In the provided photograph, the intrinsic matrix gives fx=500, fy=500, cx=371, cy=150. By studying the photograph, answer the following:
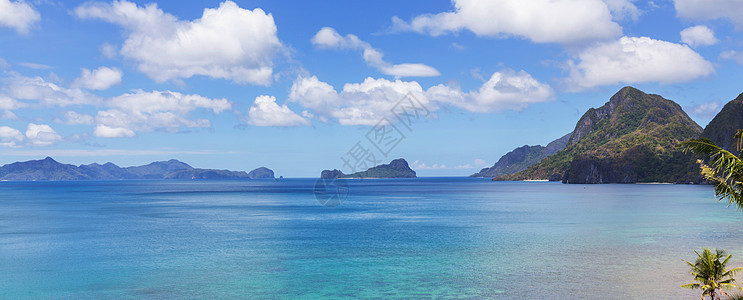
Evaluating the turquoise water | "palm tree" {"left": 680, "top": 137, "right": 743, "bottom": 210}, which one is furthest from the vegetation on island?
the turquoise water

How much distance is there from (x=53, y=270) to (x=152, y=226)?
132ft

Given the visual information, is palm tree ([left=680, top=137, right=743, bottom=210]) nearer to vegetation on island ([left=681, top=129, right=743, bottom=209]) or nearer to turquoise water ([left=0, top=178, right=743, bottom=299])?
vegetation on island ([left=681, top=129, right=743, bottom=209])

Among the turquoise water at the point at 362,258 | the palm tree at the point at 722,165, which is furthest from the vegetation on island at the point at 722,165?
the turquoise water at the point at 362,258

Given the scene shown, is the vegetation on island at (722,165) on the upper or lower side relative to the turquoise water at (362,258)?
upper

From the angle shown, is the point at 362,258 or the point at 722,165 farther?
the point at 362,258

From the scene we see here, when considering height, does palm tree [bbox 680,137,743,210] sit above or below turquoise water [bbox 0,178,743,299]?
above

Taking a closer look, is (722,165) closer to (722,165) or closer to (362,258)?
(722,165)

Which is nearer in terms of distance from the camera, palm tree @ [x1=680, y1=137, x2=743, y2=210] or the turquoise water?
palm tree @ [x1=680, y1=137, x2=743, y2=210]

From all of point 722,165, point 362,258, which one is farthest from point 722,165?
point 362,258

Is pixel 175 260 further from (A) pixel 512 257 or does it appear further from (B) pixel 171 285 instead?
(A) pixel 512 257

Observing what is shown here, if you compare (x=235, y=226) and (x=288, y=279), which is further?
(x=235, y=226)

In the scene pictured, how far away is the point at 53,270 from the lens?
48562 millimetres

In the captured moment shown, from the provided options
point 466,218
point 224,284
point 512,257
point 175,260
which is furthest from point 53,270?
point 466,218

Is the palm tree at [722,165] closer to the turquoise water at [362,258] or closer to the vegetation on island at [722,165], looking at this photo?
the vegetation on island at [722,165]
